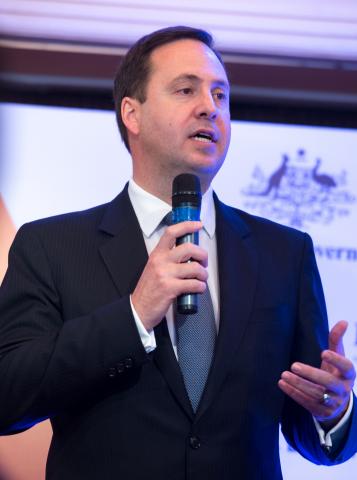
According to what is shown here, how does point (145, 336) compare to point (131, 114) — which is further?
point (131, 114)

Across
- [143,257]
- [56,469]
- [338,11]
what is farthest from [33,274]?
[338,11]

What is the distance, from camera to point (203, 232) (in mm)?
2273

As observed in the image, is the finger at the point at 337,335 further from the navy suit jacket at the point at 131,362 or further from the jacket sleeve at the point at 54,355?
the jacket sleeve at the point at 54,355

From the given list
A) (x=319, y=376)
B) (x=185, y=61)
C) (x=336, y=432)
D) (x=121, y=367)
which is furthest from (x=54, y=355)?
(x=185, y=61)

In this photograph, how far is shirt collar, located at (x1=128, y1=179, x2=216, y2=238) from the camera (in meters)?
2.25

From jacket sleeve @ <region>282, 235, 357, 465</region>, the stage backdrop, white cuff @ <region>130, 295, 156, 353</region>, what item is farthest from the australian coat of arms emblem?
white cuff @ <region>130, 295, 156, 353</region>

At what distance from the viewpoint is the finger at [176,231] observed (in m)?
1.79

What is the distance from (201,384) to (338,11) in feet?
6.47

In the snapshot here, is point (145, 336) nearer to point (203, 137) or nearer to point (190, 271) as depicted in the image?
point (190, 271)

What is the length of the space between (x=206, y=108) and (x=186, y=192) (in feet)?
1.42

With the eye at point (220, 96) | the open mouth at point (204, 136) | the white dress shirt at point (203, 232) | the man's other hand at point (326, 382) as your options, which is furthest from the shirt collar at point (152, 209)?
the man's other hand at point (326, 382)

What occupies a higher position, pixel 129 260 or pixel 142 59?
pixel 142 59

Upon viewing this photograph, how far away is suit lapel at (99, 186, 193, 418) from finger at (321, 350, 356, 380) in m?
0.35

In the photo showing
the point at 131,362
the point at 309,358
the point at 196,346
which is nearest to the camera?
the point at 131,362
